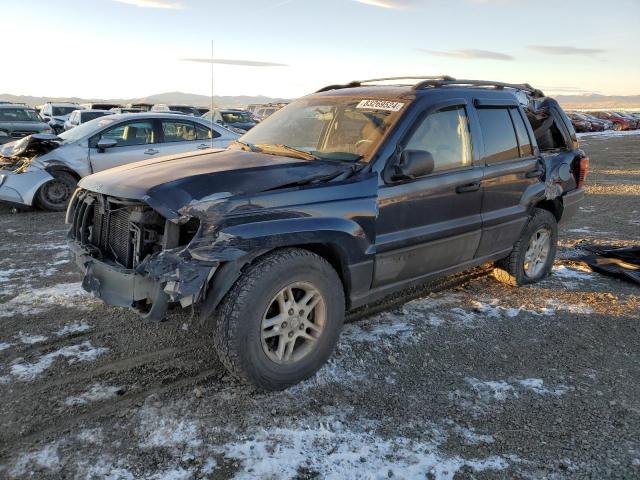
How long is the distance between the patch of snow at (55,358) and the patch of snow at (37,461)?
2.75 feet

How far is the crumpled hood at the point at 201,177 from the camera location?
3020 millimetres

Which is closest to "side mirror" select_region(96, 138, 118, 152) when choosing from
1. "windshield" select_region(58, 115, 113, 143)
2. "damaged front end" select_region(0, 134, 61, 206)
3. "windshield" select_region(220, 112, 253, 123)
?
"windshield" select_region(58, 115, 113, 143)

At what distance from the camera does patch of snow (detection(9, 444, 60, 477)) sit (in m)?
2.52

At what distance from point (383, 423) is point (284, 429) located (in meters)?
0.58

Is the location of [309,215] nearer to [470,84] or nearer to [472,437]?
[472,437]

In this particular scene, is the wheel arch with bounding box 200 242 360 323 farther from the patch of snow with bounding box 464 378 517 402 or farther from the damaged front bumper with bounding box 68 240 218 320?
the patch of snow with bounding box 464 378 517 402

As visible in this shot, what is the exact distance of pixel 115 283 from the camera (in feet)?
10.5

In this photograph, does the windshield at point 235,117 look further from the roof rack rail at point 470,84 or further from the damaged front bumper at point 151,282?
the damaged front bumper at point 151,282

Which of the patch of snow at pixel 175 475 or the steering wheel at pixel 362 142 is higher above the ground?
the steering wheel at pixel 362 142

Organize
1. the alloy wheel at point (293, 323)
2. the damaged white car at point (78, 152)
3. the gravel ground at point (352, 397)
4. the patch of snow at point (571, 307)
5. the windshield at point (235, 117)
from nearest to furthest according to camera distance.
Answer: the gravel ground at point (352, 397) < the alloy wheel at point (293, 323) < the patch of snow at point (571, 307) < the damaged white car at point (78, 152) < the windshield at point (235, 117)

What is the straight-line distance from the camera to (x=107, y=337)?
397 centimetres

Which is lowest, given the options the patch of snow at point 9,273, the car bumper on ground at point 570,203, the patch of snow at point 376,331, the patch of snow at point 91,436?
the patch of snow at point 91,436

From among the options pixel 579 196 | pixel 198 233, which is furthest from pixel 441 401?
pixel 579 196

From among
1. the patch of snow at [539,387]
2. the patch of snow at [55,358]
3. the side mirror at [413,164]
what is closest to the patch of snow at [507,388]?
the patch of snow at [539,387]
